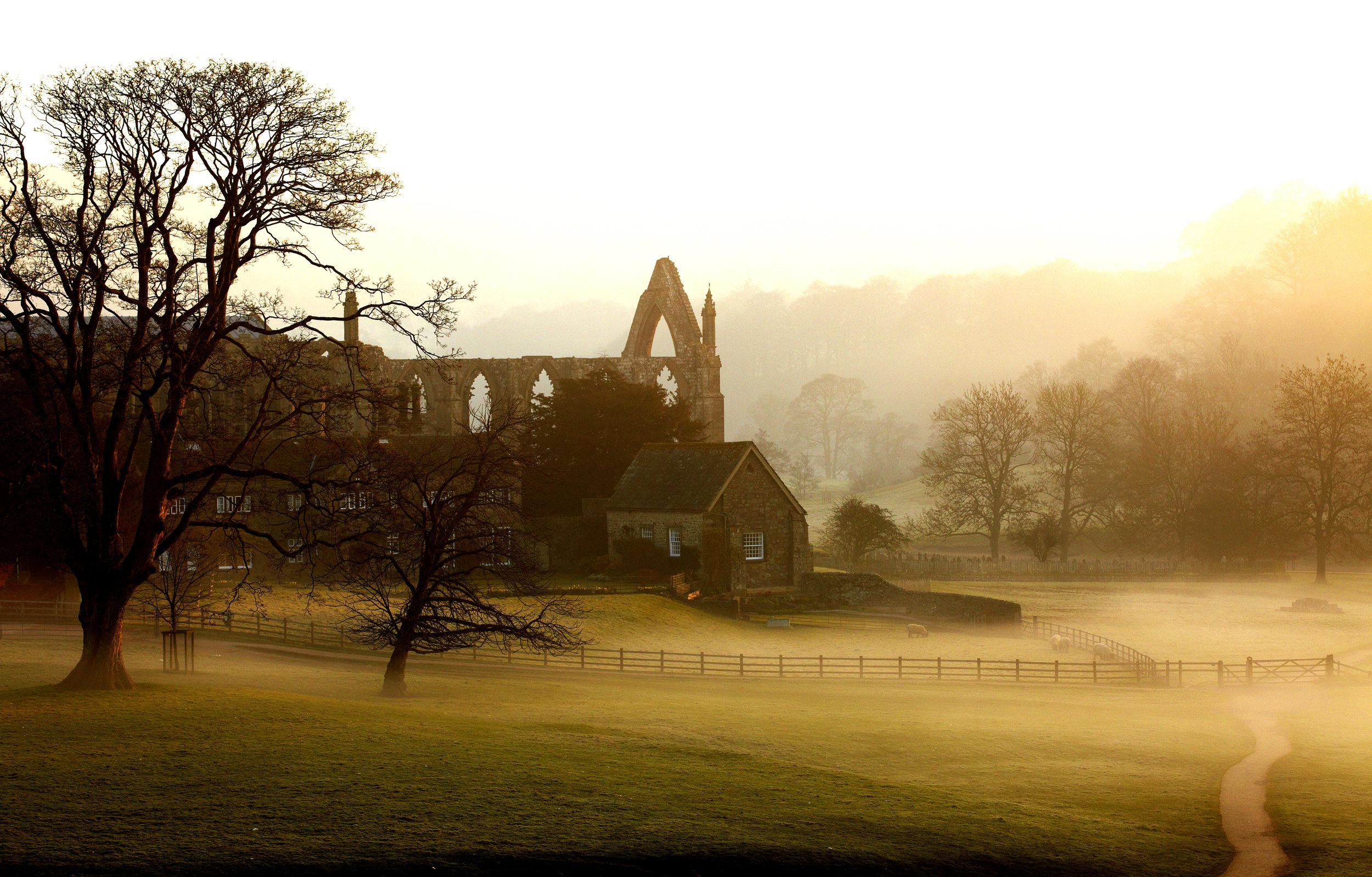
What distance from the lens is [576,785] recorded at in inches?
603

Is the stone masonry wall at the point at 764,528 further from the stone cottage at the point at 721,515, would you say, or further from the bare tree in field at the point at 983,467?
the bare tree in field at the point at 983,467

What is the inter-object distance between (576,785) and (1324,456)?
212 feet

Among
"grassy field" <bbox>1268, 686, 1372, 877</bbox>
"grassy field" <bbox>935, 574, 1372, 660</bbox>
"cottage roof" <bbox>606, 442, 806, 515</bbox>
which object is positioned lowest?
"grassy field" <bbox>935, 574, 1372, 660</bbox>

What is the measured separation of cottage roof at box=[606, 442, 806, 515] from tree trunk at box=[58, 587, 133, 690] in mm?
29035

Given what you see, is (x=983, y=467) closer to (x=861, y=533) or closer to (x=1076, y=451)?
(x=1076, y=451)

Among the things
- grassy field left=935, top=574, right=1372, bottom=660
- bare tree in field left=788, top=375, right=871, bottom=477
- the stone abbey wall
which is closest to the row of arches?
the stone abbey wall

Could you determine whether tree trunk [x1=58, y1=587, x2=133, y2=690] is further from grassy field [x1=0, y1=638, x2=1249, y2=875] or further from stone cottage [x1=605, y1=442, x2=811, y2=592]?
stone cottage [x1=605, y1=442, x2=811, y2=592]

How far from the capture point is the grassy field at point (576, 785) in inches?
490

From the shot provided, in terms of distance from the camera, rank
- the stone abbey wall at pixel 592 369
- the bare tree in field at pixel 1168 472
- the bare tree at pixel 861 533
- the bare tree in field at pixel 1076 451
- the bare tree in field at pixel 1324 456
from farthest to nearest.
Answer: the stone abbey wall at pixel 592 369 < the bare tree in field at pixel 1076 451 < the bare tree in field at pixel 1168 472 < the bare tree at pixel 861 533 < the bare tree in field at pixel 1324 456

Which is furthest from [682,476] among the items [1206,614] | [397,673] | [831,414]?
[831,414]

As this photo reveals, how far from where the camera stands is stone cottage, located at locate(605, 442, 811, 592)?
46625 mm

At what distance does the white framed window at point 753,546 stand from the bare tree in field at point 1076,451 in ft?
93.9

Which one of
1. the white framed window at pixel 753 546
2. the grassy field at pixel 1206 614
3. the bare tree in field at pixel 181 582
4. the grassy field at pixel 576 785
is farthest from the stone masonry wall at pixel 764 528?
the grassy field at pixel 576 785

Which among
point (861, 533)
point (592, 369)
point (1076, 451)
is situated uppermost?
point (592, 369)
